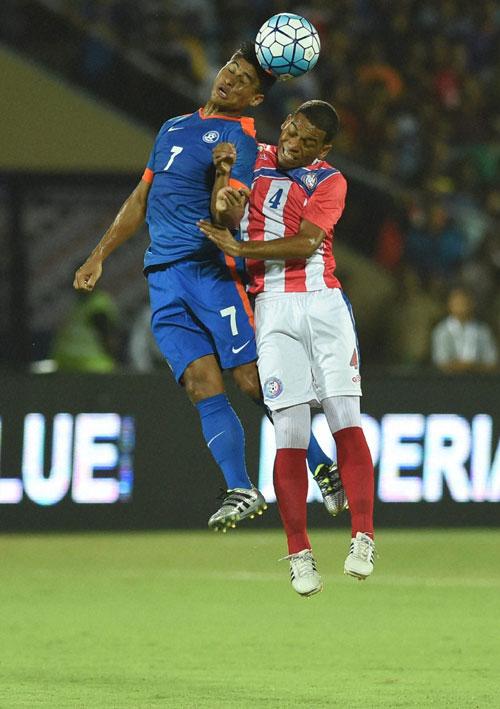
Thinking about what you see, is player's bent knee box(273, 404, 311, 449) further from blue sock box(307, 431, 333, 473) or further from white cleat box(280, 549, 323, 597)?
white cleat box(280, 549, 323, 597)

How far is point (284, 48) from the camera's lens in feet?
26.4

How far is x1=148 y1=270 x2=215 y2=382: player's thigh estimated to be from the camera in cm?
827

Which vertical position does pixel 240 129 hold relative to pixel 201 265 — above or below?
above

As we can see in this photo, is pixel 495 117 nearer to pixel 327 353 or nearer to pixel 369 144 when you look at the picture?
pixel 369 144

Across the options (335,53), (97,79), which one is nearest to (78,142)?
(97,79)

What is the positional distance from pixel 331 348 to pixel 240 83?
1412mm

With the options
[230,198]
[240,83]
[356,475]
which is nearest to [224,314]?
[230,198]

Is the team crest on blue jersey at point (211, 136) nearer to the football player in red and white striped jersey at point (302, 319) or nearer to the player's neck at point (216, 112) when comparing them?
the player's neck at point (216, 112)

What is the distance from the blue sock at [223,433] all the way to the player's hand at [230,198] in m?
1.03

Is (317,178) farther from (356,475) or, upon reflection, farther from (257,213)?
(356,475)

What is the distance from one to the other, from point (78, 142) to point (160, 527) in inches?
202

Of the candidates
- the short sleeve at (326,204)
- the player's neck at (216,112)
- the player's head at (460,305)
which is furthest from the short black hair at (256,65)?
the player's head at (460,305)

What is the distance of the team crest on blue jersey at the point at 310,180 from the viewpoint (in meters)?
8.32

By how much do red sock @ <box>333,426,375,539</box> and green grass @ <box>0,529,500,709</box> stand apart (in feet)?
2.62
